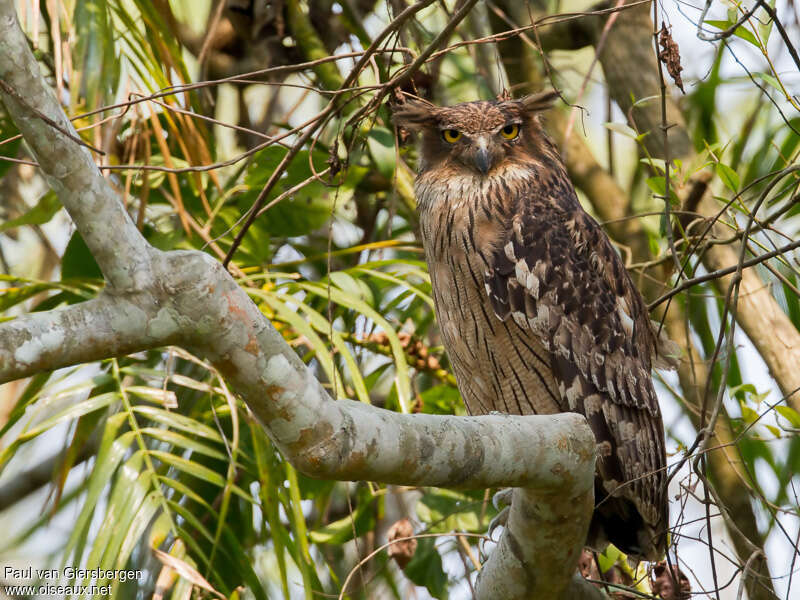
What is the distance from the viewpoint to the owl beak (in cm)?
249

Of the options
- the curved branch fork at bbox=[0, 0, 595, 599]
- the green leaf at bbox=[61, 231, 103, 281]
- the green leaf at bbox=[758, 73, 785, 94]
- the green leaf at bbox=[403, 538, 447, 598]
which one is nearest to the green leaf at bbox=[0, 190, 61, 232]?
the green leaf at bbox=[61, 231, 103, 281]

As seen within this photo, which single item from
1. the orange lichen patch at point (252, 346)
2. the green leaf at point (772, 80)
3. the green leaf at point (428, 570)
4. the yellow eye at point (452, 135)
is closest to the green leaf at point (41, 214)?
the yellow eye at point (452, 135)

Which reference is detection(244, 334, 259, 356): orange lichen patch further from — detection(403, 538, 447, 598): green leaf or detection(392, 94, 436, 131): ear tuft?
detection(403, 538, 447, 598): green leaf

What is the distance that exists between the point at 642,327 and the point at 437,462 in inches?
55.1

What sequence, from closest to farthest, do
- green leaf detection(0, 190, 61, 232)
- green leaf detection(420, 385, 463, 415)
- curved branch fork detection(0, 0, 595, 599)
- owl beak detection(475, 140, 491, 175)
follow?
curved branch fork detection(0, 0, 595, 599) < owl beak detection(475, 140, 491, 175) < green leaf detection(0, 190, 61, 232) < green leaf detection(420, 385, 463, 415)

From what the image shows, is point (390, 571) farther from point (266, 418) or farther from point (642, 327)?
point (266, 418)

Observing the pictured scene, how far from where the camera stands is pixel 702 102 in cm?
336

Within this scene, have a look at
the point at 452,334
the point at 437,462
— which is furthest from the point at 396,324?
the point at 437,462

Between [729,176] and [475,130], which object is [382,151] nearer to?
[475,130]

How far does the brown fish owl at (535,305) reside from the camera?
2396 mm

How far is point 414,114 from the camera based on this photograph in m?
2.58

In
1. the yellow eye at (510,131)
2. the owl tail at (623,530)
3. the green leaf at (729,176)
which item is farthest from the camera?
the yellow eye at (510,131)

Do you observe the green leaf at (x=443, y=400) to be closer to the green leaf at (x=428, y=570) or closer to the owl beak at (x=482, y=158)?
the green leaf at (x=428, y=570)

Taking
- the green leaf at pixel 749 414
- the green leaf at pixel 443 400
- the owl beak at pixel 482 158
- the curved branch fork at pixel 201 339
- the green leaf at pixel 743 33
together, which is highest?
the owl beak at pixel 482 158
